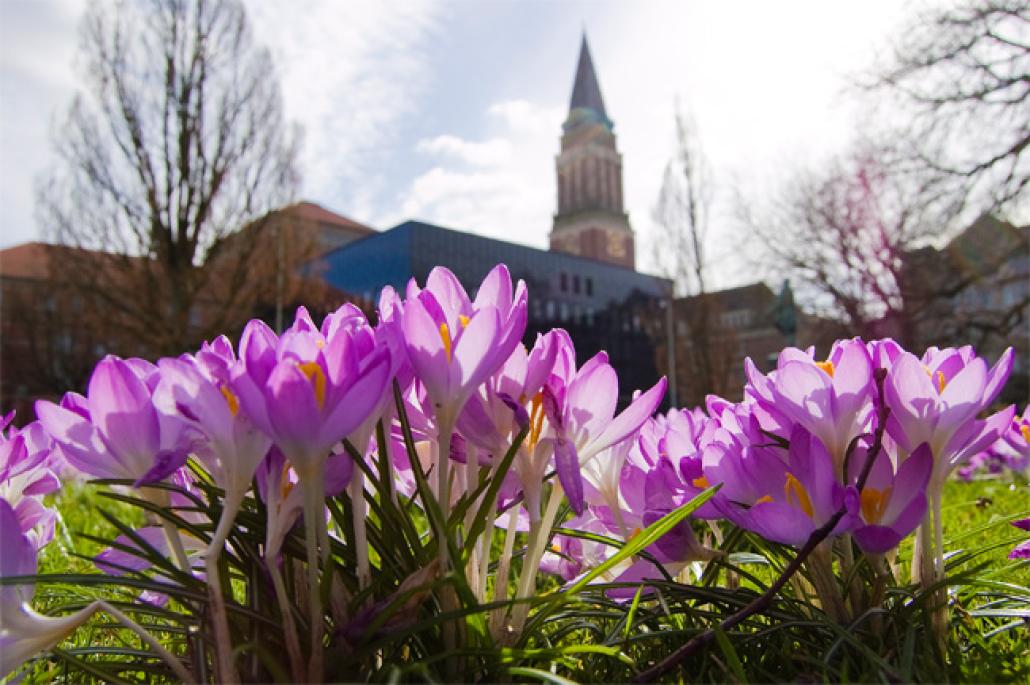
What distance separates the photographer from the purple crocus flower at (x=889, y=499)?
2.04ft

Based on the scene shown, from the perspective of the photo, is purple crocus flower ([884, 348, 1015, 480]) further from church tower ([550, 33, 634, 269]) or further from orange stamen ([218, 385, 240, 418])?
church tower ([550, 33, 634, 269])

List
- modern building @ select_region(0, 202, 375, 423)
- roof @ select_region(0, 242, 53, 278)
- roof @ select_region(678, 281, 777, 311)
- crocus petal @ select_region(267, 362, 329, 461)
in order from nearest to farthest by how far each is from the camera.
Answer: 1. crocus petal @ select_region(267, 362, 329, 461)
2. modern building @ select_region(0, 202, 375, 423)
3. roof @ select_region(678, 281, 777, 311)
4. roof @ select_region(0, 242, 53, 278)

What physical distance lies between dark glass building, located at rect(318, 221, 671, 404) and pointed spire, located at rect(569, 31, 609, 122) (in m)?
16.2

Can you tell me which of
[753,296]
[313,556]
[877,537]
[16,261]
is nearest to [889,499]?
[877,537]

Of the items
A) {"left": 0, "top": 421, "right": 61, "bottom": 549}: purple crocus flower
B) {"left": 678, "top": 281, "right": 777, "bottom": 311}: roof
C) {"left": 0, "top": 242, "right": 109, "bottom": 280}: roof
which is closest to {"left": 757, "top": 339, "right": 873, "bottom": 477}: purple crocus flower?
{"left": 0, "top": 421, "right": 61, "bottom": 549}: purple crocus flower

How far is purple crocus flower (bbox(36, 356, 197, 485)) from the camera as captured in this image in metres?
0.60

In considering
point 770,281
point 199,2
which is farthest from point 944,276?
point 199,2

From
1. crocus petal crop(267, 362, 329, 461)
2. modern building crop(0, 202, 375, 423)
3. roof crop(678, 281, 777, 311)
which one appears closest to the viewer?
crocus petal crop(267, 362, 329, 461)

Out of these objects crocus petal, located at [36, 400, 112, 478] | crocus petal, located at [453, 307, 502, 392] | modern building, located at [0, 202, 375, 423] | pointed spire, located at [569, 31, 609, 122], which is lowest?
crocus petal, located at [36, 400, 112, 478]

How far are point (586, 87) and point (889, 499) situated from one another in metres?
56.7

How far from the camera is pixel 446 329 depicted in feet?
2.05

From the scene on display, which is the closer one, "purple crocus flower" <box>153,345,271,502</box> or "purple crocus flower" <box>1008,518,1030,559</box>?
"purple crocus flower" <box>153,345,271,502</box>

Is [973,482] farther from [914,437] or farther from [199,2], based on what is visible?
[199,2]

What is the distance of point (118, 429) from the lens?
23.8 inches
